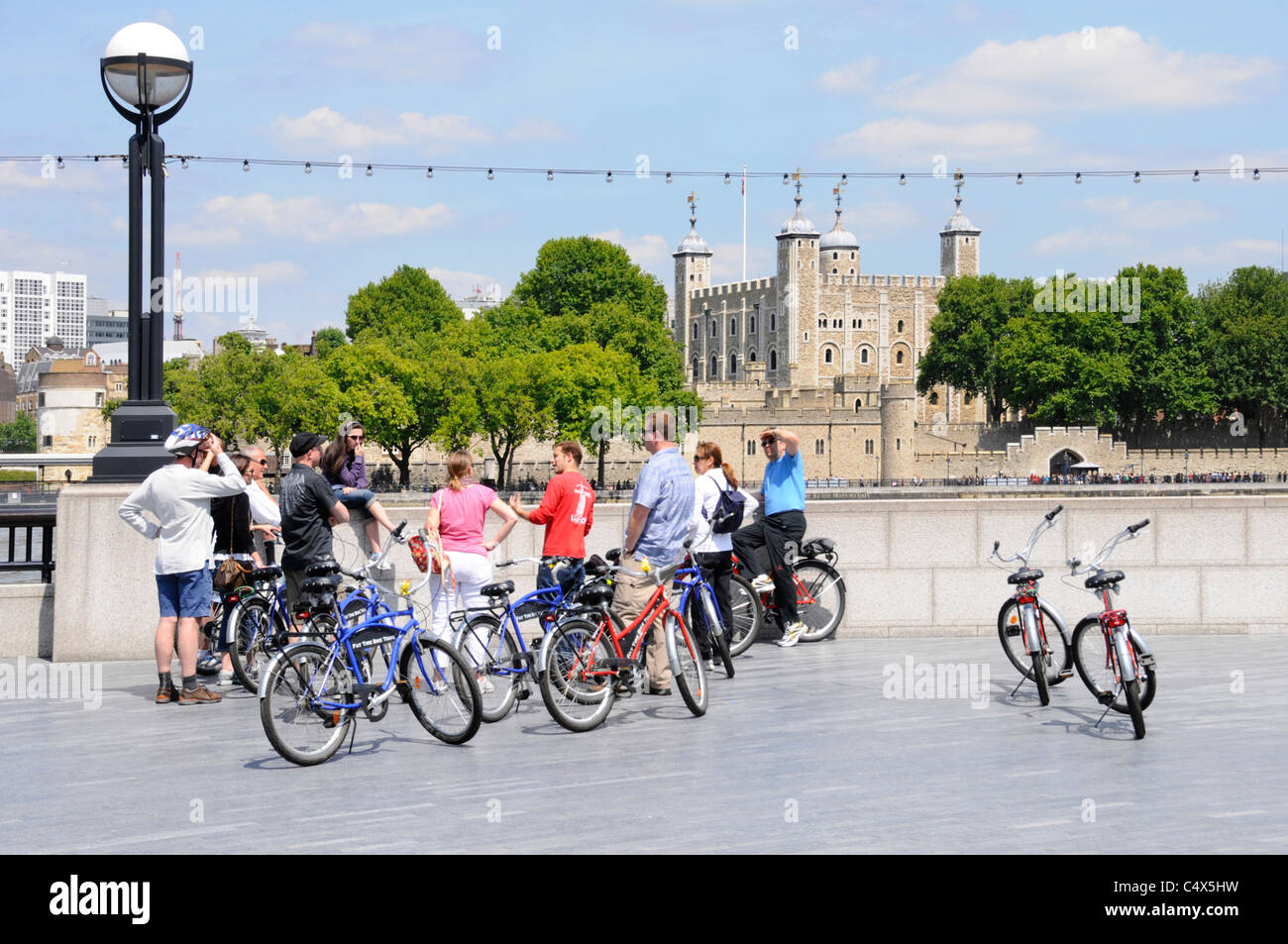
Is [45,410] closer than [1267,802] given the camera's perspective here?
No

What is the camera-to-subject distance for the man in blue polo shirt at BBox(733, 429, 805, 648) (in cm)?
1108

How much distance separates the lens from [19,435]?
139 m

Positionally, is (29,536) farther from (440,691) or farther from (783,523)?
(783,523)

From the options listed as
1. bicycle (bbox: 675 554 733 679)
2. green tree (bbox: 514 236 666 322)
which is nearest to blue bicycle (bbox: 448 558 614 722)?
bicycle (bbox: 675 554 733 679)

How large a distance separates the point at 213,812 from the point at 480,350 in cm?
6043

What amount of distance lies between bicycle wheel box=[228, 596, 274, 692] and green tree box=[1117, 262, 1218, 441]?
77.0 metres

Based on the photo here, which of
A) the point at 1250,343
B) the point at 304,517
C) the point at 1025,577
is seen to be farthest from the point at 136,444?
the point at 1250,343

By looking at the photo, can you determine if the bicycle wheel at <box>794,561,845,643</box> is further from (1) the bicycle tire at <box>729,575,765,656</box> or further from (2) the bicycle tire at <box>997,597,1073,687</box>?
(2) the bicycle tire at <box>997,597,1073,687</box>

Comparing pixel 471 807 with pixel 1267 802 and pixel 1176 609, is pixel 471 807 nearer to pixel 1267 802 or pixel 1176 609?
pixel 1267 802

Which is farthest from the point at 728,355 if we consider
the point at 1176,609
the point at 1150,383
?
the point at 1176,609

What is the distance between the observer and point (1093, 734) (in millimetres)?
7781

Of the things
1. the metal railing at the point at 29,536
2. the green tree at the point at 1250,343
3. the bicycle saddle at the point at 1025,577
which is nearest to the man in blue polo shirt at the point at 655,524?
the bicycle saddle at the point at 1025,577

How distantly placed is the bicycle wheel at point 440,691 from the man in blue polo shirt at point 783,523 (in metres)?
4.05

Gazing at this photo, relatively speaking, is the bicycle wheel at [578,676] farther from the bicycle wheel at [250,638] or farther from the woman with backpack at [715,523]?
the bicycle wheel at [250,638]
